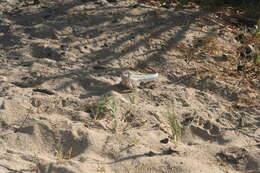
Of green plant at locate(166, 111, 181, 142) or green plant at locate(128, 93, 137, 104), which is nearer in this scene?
green plant at locate(166, 111, 181, 142)

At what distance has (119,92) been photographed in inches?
149

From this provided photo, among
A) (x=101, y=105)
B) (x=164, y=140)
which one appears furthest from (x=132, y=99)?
(x=164, y=140)

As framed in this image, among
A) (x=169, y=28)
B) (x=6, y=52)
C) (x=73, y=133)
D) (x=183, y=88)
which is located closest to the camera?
(x=73, y=133)

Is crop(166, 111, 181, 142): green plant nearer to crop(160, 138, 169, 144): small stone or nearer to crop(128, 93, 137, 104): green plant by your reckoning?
crop(160, 138, 169, 144): small stone

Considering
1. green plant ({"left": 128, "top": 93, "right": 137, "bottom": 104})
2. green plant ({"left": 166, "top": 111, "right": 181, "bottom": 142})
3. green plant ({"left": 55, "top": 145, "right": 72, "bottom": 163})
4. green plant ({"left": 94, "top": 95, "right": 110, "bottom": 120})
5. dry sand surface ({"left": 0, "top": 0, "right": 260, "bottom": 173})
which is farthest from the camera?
green plant ({"left": 128, "top": 93, "right": 137, "bottom": 104})

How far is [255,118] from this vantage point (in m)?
3.60

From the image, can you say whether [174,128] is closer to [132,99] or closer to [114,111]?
[114,111]

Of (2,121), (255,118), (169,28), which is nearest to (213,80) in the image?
(255,118)

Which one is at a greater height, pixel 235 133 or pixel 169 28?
pixel 169 28

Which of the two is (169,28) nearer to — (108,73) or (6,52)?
(108,73)

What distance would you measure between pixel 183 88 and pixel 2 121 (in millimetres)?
1492

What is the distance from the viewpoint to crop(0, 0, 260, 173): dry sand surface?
3.08m

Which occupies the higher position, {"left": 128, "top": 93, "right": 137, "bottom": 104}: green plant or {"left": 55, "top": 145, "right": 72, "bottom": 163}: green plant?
{"left": 128, "top": 93, "right": 137, "bottom": 104}: green plant

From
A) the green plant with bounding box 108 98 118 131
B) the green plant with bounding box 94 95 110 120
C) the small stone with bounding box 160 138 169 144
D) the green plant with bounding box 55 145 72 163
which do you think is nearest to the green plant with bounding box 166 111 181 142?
the small stone with bounding box 160 138 169 144
